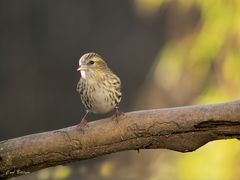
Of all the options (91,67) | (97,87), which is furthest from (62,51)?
(97,87)

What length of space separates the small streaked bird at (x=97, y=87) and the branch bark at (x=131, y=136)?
690mm

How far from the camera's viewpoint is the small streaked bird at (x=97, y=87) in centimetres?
458

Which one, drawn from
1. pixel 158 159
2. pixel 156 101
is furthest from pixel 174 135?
pixel 156 101

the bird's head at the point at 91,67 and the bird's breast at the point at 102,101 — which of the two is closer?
the bird's breast at the point at 102,101

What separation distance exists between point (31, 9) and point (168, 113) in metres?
6.19

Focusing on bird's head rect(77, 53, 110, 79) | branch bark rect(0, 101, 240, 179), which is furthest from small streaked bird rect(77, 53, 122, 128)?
branch bark rect(0, 101, 240, 179)

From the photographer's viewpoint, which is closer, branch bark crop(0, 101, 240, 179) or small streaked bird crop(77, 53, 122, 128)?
branch bark crop(0, 101, 240, 179)

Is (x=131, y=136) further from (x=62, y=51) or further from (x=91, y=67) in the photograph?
(x=62, y=51)

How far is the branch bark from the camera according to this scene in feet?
12.1

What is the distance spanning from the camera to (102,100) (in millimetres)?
4574

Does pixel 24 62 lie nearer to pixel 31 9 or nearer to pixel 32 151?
pixel 31 9

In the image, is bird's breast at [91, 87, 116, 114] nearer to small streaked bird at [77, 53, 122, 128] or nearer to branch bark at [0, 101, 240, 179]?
small streaked bird at [77, 53, 122, 128]

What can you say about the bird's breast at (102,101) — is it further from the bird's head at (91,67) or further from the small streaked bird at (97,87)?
the bird's head at (91,67)

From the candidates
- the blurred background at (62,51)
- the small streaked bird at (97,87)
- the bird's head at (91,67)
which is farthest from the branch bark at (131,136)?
the blurred background at (62,51)
